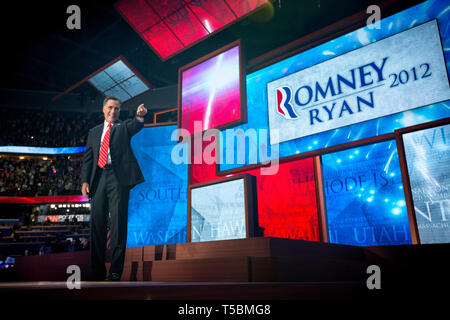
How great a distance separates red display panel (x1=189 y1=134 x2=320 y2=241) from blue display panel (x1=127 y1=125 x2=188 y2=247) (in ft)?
5.76

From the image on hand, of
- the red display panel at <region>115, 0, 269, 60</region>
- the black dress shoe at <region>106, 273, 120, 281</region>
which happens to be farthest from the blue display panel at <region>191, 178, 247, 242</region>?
the red display panel at <region>115, 0, 269, 60</region>

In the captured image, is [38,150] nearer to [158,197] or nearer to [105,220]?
[158,197]

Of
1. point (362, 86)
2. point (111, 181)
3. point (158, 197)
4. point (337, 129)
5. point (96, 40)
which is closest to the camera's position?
point (111, 181)

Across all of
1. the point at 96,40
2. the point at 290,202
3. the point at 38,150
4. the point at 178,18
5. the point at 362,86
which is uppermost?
the point at 38,150

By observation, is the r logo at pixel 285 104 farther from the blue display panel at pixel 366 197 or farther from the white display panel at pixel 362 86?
the blue display panel at pixel 366 197

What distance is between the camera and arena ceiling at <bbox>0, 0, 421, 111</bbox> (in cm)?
531

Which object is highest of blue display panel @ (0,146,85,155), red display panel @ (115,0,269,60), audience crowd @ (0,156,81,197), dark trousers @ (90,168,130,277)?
blue display panel @ (0,146,85,155)

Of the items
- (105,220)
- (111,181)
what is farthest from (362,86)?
(105,220)

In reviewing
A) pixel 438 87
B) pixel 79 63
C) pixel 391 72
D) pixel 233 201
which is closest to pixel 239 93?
pixel 233 201

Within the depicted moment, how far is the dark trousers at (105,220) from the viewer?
7.14ft

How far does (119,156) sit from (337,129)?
2622 millimetres

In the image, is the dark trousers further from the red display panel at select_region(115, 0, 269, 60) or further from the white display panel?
the red display panel at select_region(115, 0, 269, 60)

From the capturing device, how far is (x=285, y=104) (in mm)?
4441
